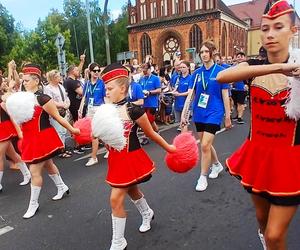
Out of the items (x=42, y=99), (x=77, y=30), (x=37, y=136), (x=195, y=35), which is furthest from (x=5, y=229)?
(x=77, y=30)

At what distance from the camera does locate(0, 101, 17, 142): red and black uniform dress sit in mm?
5156

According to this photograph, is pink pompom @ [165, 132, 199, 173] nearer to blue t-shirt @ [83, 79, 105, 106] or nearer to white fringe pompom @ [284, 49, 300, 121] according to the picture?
white fringe pompom @ [284, 49, 300, 121]

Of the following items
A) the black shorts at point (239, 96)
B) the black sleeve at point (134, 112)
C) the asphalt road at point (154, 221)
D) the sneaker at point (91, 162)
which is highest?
the black sleeve at point (134, 112)

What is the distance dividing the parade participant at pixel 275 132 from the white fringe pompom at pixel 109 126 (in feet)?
3.60

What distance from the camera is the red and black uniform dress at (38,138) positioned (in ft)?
13.6

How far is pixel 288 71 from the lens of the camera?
1.82 metres

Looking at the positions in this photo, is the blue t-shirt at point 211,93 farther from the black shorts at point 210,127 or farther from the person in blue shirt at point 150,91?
the person in blue shirt at point 150,91

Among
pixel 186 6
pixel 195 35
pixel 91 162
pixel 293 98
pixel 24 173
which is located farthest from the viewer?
pixel 186 6

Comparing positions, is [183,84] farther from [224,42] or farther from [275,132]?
[224,42]

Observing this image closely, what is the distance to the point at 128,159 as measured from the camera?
3.14 meters

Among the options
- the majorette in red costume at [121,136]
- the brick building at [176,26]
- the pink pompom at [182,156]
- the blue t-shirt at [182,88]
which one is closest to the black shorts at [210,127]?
the pink pompom at [182,156]

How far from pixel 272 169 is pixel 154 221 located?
203cm

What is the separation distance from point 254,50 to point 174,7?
1070 inches

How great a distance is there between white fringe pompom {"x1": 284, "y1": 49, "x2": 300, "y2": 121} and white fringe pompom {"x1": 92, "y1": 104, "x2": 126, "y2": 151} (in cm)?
140
